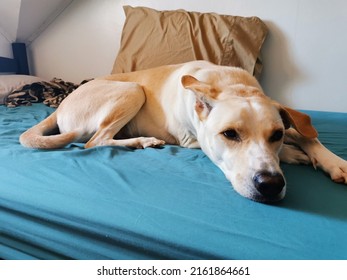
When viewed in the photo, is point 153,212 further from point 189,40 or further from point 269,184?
point 189,40

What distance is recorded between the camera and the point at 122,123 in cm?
138

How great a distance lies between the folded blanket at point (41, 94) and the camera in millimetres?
2148

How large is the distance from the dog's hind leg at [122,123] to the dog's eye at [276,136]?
528 millimetres

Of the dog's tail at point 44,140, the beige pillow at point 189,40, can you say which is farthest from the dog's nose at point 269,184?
the beige pillow at point 189,40

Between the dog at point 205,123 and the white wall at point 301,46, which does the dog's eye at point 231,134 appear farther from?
the white wall at point 301,46

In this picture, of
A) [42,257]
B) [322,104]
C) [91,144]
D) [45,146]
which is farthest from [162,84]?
[322,104]

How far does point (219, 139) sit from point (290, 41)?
143 cm

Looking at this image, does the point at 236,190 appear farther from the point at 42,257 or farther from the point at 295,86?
the point at 295,86

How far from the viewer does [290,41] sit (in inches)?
77.8

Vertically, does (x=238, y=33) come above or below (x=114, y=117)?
above

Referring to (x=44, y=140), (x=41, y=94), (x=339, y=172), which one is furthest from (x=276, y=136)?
(x=41, y=94)

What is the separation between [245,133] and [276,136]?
0.35ft

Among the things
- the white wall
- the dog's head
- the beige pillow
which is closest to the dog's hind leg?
the dog's head

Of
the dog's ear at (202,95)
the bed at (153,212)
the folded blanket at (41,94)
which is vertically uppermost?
the dog's ear at (202,95)
